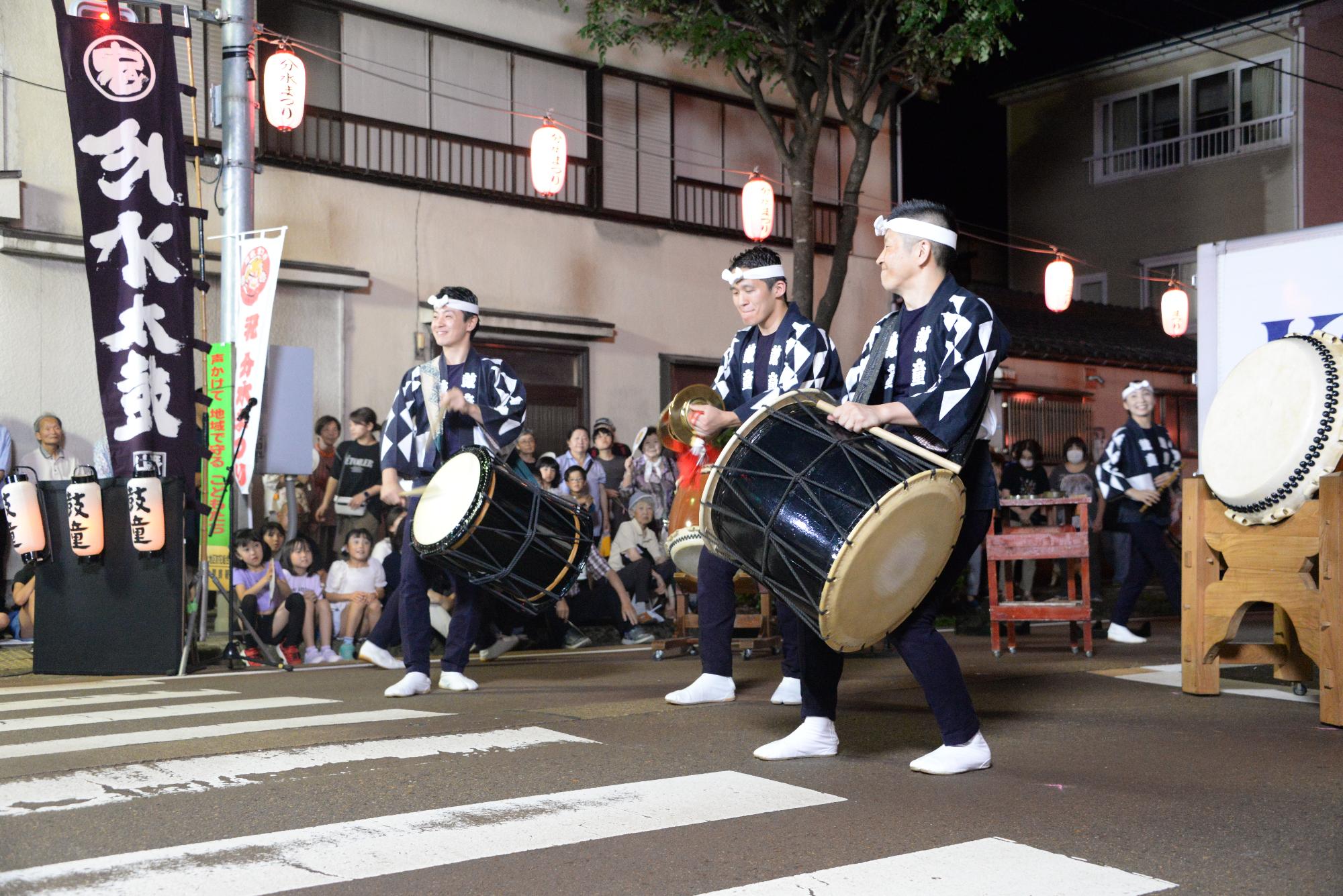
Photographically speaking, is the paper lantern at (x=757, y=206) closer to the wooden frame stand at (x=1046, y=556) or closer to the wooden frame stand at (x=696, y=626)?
the wooden frame stand at (x=1046, y=556)

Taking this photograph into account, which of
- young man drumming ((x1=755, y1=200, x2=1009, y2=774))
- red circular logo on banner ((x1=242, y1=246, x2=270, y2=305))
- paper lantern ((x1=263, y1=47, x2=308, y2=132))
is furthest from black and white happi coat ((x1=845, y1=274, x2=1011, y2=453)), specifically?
paper lantern ((x1=263, y1=47, x2=308, y2=132))

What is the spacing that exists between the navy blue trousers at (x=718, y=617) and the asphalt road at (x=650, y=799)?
1.43ft

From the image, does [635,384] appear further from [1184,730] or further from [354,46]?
[1184,730]

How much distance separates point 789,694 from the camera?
590 centimetres

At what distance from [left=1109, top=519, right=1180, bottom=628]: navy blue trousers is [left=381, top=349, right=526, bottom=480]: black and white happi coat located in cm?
511

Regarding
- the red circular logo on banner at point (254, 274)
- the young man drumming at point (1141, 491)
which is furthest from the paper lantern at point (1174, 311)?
the red circular logo on banner at point (254, 274)

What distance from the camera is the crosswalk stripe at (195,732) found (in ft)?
15.5

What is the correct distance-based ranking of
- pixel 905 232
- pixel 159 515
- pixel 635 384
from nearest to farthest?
pixel 905 232 < pixel 159 515 < pixel 635 384

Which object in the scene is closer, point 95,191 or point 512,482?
point 512,482

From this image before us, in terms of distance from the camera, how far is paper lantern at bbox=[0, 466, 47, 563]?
7852mm

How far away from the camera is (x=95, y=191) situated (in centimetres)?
844

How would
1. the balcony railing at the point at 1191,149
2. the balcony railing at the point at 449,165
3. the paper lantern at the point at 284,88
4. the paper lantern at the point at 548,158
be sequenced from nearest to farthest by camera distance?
the paper lantern at the point at 284,88 < the balcony railing at the point at 449,165 < the paper lantern at the point at 548,158 < the balcony railing at the point at 1191,149

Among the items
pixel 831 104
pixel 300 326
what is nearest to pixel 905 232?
pixel 300 326

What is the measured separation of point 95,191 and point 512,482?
13.9 ft
